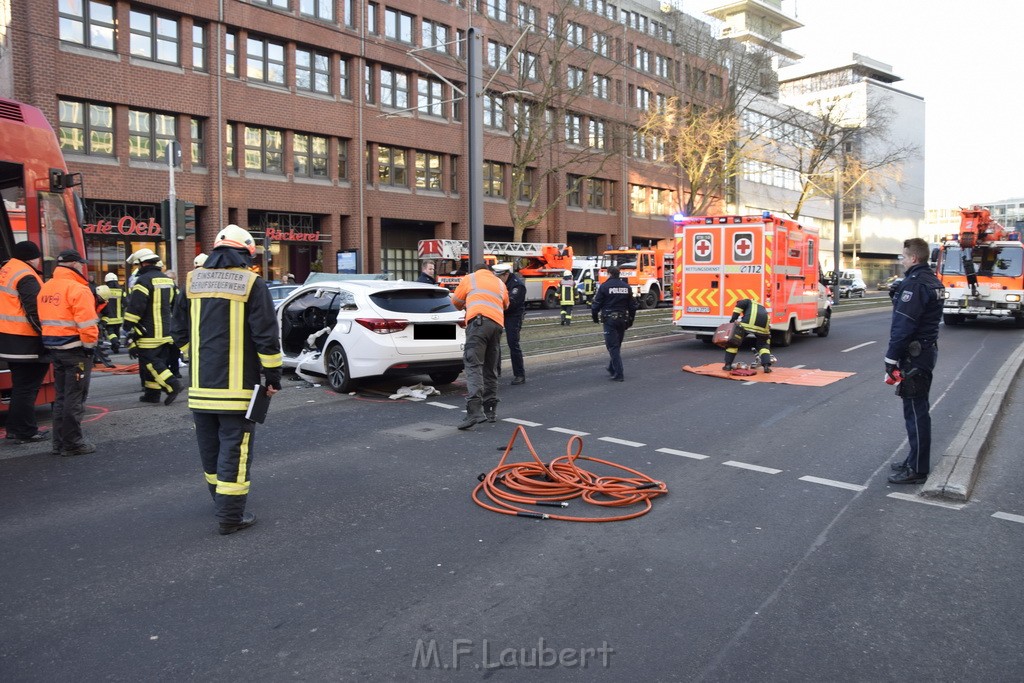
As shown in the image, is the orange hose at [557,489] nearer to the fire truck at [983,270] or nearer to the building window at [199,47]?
the fire truck at [983,270]

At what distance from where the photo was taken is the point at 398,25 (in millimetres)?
35969

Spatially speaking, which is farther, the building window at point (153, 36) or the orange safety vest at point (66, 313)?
the building window at point (153, 36)

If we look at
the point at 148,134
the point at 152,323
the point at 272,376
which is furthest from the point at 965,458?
the point at 148,134

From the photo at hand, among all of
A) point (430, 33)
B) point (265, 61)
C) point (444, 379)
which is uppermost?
point (430, 33)

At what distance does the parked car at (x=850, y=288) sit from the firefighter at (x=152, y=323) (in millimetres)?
53477

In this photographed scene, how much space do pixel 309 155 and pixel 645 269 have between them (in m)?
15.3

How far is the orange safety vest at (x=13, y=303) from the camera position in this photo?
724cm

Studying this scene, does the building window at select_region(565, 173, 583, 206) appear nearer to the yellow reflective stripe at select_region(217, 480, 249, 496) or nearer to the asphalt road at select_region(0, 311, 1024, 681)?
the asphalt road at select_region(0, 311, 1024, 681)

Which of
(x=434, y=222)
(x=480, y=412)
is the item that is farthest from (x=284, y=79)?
(x=480, y=412)

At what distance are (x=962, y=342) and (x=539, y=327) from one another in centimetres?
1048

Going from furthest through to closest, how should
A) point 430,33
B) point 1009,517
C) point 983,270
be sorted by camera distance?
1. point 430,33
2. point 983,270
3. point 1009,517

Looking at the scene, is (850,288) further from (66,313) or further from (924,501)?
(66,313)

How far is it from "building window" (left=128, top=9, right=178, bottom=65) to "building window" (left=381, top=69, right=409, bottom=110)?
951cm

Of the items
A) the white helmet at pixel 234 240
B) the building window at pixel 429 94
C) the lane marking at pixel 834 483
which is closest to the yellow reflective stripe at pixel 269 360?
the white helmet at pixel 234 240
